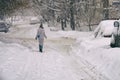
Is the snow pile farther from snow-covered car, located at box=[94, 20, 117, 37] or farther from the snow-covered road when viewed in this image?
snow-covered car, located at box=[94, 20, 117, 37]

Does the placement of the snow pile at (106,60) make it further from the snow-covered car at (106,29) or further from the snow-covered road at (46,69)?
the snow-covered car at (106,29)

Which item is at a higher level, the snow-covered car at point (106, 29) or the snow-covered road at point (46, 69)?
the snow-covered car at point (106, 29)

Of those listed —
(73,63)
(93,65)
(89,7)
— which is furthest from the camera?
(89,7)

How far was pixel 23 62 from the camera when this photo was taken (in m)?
15.5

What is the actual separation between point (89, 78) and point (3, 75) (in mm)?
2904

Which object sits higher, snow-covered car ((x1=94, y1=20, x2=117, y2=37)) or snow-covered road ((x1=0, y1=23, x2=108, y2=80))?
snow-covered car ((x1=94, y1=20, x2=117, y2=37))

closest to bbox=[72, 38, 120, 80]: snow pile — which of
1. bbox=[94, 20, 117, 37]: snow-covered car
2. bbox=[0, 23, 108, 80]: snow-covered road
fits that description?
bbox=[0, 23, 108, 80]: snow-covered road

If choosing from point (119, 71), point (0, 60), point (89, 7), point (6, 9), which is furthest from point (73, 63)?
point (89, 7)

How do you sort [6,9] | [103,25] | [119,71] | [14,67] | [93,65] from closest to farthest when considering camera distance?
[119,71]
[14,67]
[93,65]
[103,25]
[6,9]

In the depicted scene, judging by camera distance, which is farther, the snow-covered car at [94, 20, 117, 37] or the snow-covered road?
the snow-covered car at [94, 20, 117, 37]

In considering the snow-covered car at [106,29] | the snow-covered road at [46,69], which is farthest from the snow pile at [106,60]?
the snow-covered car at [106,29]

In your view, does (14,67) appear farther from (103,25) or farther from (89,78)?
(103,25)

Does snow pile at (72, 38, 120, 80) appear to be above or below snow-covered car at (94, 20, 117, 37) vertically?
below

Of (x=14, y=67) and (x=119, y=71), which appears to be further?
(x=14, y=67)
